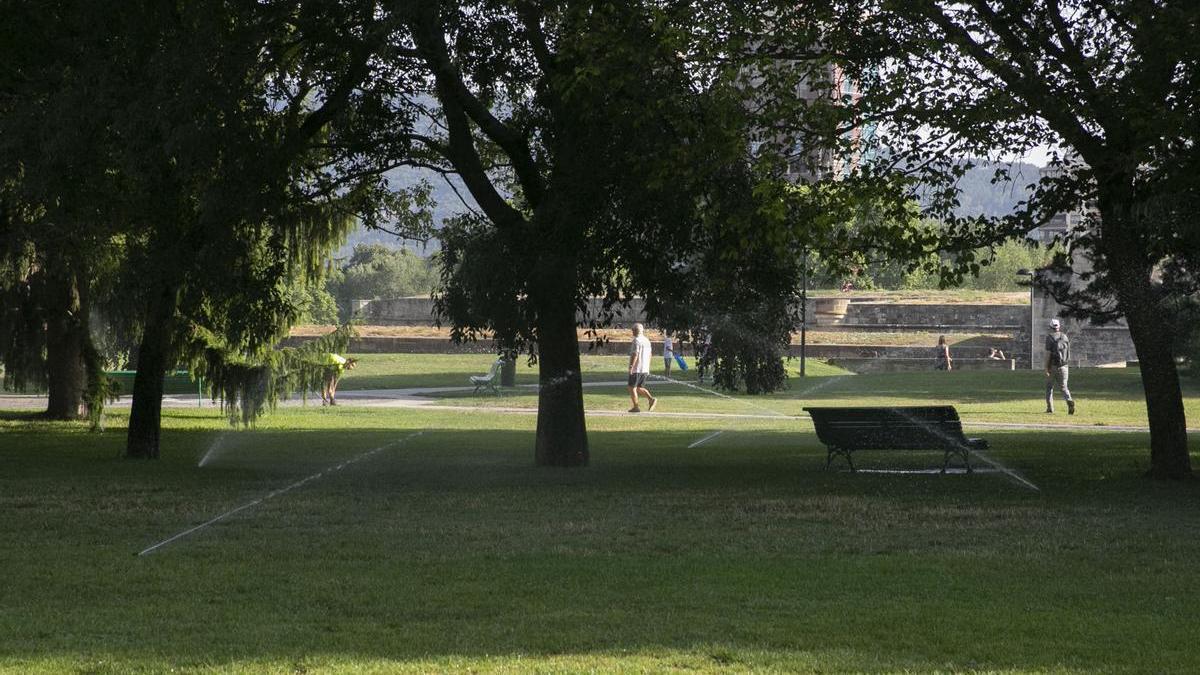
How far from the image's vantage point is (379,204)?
20.6 meters

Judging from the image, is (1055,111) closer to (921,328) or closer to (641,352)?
(641,352)

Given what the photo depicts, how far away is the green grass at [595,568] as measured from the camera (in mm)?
6902

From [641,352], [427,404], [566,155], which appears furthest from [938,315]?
[566,155]

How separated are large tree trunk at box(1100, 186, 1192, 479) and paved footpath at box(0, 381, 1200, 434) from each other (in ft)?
29.4

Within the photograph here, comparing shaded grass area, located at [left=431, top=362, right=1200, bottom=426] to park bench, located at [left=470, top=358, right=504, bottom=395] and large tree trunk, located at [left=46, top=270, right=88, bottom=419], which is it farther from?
large tree trunk, located at [left=46, top=270, right=88, bottom=419]

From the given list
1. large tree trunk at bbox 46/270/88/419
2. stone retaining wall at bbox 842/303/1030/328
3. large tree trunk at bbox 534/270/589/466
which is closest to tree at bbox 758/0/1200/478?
large tree trunk at bbox 534/270/589/466

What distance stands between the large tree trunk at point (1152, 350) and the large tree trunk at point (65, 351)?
1506cm

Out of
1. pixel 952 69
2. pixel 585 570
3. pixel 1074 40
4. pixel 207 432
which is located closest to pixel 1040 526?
pixel 585 570

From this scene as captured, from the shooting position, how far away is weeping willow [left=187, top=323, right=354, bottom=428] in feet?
72.2

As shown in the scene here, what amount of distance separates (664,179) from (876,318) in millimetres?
51895

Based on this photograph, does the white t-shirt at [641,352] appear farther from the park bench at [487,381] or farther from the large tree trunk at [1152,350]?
the large tree trunk at [1152,350]

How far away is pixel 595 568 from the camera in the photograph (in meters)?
9.28

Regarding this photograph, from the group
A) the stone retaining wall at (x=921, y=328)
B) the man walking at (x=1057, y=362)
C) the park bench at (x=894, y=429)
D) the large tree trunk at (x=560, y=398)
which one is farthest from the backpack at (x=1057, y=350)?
the stone retaining wall at (x=921, y=328)

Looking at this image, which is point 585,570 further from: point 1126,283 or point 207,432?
point 207,432
